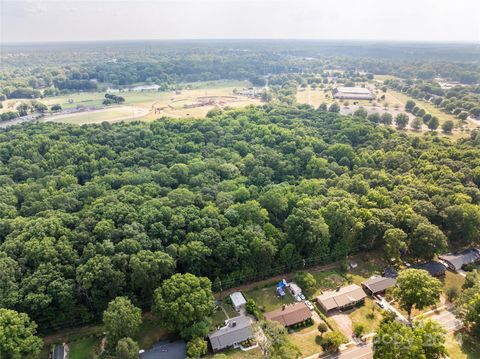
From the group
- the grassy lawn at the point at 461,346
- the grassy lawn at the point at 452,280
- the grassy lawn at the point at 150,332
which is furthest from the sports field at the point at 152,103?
the grassy lawn at the point at 461,346

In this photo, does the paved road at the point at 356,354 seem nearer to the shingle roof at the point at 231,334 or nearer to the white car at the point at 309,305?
the white car at the point at 309,305

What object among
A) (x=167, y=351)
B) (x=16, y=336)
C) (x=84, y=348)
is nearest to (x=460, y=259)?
(x=167, y=351)

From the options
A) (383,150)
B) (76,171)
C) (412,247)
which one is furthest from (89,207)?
(383,150)

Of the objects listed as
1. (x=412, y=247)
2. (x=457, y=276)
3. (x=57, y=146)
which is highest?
(x=57, y=146)

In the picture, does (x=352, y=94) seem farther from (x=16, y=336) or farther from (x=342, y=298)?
(x=16, y=336)

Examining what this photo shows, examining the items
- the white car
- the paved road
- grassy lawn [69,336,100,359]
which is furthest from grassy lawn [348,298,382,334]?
grassy lawn [69,336,100,359]

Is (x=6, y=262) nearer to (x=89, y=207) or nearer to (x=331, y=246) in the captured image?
(x=89, y=207)

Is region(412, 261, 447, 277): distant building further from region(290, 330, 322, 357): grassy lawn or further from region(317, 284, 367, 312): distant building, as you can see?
region(290, 330, 322, 357): grassy lawn
